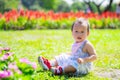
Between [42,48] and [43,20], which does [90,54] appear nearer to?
[42,48]

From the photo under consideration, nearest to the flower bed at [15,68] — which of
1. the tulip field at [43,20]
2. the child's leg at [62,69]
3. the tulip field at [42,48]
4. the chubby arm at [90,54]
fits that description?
the tulip field at [42,48]

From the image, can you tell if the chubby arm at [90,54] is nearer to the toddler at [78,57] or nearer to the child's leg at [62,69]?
the toddler at [78,57]

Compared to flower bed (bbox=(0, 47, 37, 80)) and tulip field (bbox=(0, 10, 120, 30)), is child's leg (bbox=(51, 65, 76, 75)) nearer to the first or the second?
flower bed (bbox=(0, 47, 37, 80))

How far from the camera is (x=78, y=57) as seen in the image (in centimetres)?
521

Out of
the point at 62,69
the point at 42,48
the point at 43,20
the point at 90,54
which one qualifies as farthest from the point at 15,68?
the point at 43,20

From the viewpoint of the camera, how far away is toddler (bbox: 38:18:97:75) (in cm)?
505

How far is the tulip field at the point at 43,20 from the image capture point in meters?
15.1

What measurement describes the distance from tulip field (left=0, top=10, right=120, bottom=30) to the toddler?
9982 mm

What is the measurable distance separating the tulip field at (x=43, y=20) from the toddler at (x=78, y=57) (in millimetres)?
9982

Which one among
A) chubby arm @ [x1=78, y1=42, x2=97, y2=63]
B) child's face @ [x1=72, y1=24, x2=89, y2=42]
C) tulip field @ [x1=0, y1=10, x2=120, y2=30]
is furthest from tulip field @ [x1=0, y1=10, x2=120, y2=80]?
child's face @ [x1=72, y1=24, x2=89, y2=42]

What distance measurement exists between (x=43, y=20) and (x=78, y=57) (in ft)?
36.8

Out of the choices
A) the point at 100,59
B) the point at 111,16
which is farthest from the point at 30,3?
the point at 100,59

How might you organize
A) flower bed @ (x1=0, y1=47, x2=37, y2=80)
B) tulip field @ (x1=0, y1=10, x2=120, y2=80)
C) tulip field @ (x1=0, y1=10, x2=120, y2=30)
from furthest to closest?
1. tulip field @ (x1=0, y1=10, x2=120, y2=30)
2. tulip field @ (x1=0, y1=10, x2=120, y2=80)
3. flower bed @ (x1=0, y1=47, x2=37, y2=80)

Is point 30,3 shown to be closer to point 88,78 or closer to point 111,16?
point 111,16
